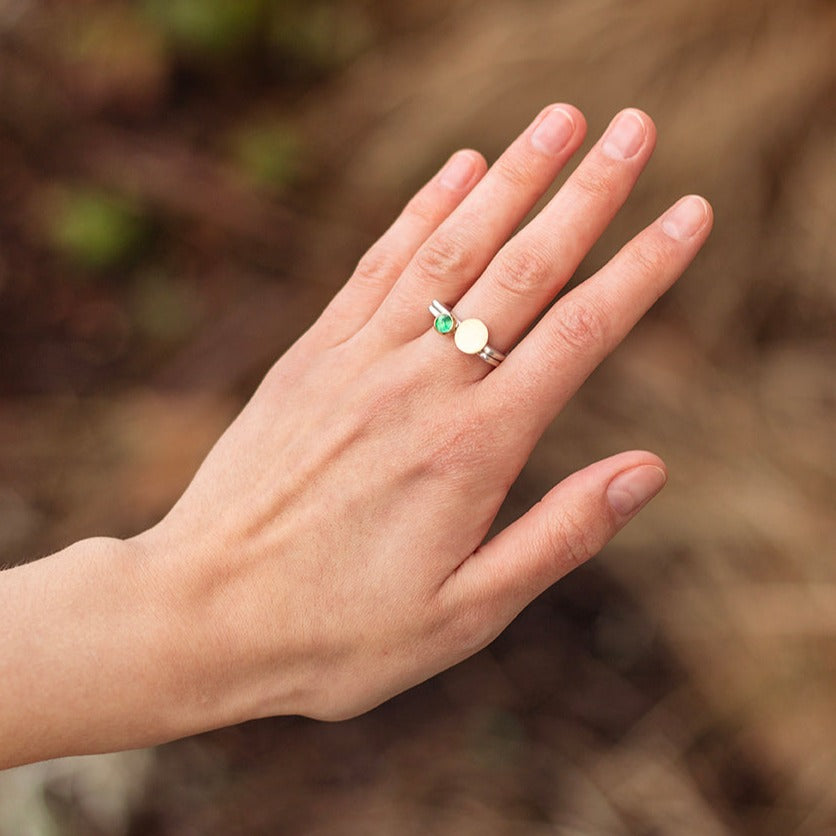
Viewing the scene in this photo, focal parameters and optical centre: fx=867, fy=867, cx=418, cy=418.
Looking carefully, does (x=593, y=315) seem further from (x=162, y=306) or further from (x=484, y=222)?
(x=162, y=306)

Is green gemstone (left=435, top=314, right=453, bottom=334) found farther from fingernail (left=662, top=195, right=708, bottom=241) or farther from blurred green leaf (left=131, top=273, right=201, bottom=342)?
blurred green leaf (left=131, top=273, right=201, bottom=342)

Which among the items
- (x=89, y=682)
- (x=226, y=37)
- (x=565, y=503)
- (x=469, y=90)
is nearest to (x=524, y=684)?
(x=565, y=503)

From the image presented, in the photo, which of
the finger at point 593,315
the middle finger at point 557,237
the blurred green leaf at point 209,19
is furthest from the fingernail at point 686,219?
the blurred green leaf at point 209,19

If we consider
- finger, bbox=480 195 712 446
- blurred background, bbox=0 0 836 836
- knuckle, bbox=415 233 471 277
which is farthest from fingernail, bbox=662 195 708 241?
blurred background, bbox=0 0 836 836

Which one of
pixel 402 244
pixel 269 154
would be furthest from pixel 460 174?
pixel 269 154

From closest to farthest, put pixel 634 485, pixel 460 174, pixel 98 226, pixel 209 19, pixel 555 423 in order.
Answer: pixel 634 485 < pixel 460 174 < pixel 555 423 < pixel 209 19 < pixel 98 226

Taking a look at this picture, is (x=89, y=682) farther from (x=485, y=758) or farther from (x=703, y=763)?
(x=703, y=763)

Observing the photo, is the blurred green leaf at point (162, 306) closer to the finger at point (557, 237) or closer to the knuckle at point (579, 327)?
the finger at point (557, 237)
